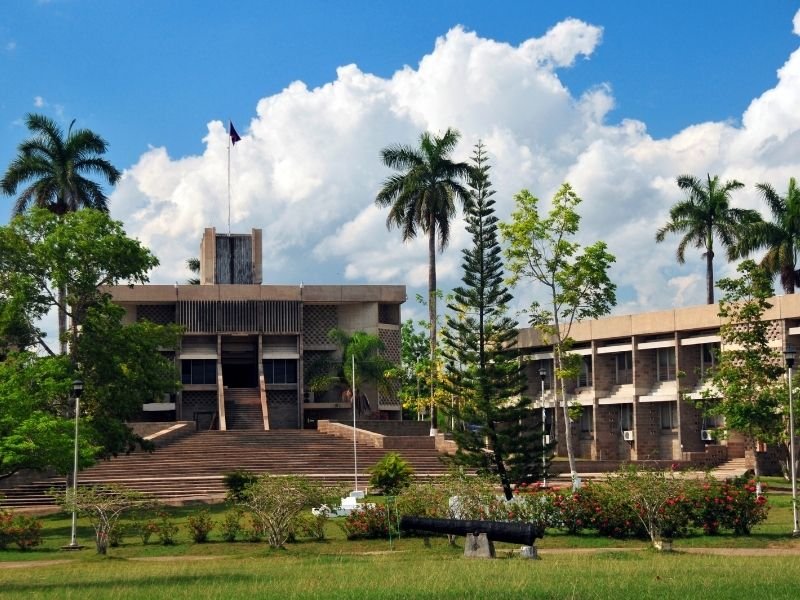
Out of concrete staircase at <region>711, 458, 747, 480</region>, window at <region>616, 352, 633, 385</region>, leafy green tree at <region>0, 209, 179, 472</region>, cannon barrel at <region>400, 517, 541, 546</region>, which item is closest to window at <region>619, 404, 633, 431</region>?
window at <region>616, 352, 633, 385</region>

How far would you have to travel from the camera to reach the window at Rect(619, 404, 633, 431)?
53.6m

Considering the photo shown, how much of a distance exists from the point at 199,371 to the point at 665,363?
21.8 meters

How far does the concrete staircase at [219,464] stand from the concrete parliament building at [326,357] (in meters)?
6.76

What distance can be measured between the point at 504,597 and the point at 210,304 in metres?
46.9

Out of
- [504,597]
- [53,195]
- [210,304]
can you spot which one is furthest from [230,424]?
[504,597]

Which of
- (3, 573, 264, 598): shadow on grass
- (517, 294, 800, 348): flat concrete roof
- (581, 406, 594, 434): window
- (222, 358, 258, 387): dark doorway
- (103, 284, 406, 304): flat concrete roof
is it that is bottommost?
(3, 573, 264, 598): shadow on grass

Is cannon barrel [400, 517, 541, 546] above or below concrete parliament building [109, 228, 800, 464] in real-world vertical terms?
below

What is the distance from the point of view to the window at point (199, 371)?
58.7 m

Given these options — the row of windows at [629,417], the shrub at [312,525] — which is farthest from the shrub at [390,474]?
the row of windows at [629,417]

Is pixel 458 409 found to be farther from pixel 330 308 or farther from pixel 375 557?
pixel 330 308

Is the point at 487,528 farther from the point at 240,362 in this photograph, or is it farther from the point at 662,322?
the point at 240,362

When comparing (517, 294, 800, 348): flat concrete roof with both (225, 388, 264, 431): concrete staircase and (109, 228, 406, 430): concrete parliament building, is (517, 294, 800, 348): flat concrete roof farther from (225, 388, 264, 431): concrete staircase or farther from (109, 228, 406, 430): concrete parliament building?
(225, 388, 264, 431): concrete staircase

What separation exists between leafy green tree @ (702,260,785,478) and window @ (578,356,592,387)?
53.9ft

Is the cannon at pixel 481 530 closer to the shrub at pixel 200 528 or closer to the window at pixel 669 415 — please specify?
the shrub at pixel 200 528
